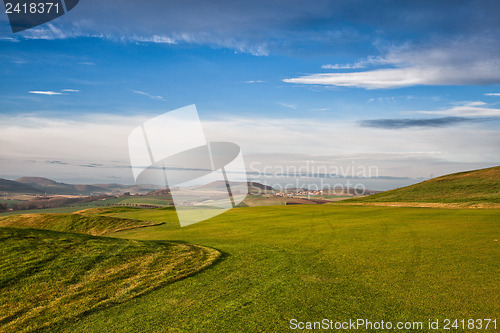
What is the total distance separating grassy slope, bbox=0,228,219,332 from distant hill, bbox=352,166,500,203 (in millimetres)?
54604

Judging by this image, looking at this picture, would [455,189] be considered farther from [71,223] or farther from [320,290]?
[71,223]

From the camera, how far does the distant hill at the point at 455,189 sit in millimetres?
53722

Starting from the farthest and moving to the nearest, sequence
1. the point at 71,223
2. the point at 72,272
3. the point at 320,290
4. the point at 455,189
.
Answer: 1. the point at 455,189
2. the point at 71,223
3. the point at 72,272
4. the point at 320,290

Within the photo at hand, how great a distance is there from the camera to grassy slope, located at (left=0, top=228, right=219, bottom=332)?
786cm

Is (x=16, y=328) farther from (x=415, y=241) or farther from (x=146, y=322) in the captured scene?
(x=415, y=241)

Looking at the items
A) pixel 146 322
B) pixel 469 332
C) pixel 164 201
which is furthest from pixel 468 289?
pixel 164 201

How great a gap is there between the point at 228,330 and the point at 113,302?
388 centimetres

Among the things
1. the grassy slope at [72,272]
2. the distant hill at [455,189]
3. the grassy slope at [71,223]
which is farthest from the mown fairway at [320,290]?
the distant hill at [455,189]

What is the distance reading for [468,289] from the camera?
866cm

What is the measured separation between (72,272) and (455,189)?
72.3m

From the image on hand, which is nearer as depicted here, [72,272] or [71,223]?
[72,272]

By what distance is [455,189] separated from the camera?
62125mm

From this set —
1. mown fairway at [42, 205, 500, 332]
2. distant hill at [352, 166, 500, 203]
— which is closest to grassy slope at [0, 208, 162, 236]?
mown fairway at [42, 205, 500, 332]

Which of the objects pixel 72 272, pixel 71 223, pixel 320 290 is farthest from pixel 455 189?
pixel 72 272
